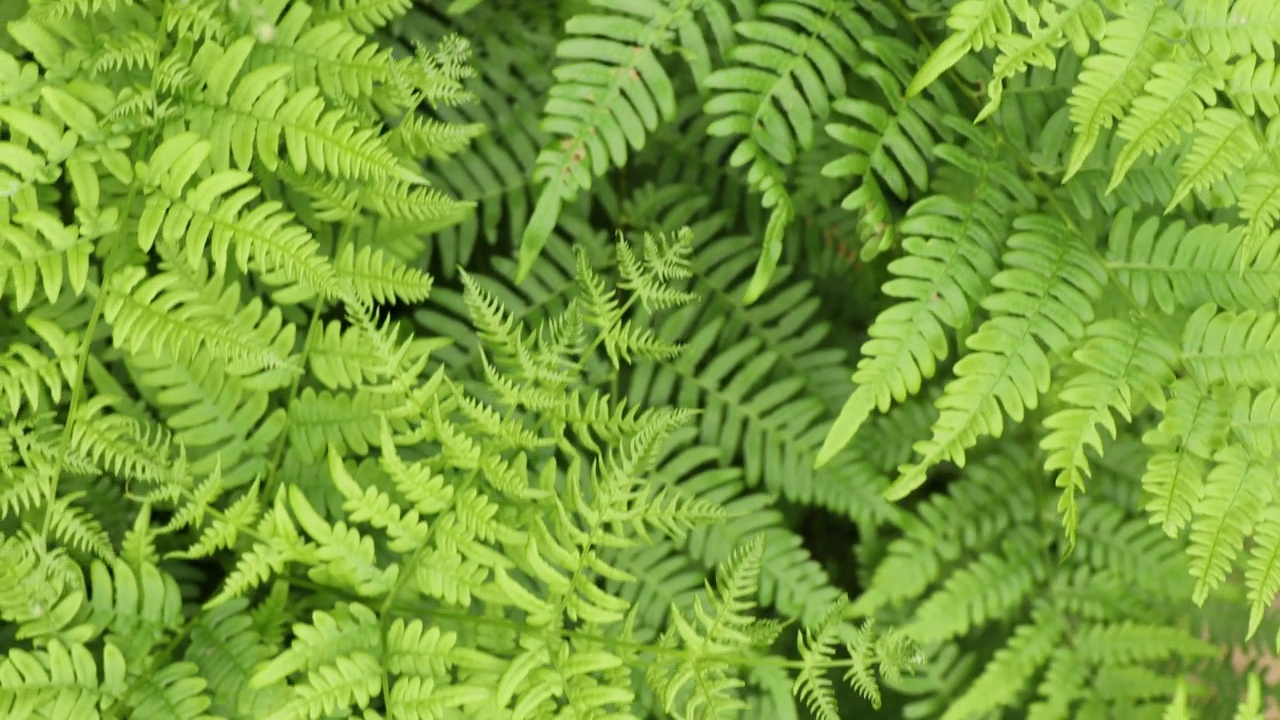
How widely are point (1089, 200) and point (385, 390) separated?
3.33ft

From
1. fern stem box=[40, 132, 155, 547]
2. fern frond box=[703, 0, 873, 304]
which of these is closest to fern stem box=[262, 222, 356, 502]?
fern stem box=[40, 132, 155, 547]

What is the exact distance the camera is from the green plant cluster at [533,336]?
1.17 m

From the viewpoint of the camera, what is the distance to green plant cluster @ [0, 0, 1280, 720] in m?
1.17

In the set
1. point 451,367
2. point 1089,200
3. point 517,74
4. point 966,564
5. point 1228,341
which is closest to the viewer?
point 1228,341

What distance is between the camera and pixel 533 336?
1271mm

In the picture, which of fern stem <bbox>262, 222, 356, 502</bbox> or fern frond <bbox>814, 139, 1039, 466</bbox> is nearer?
fern frond <bbox>814, 139, 1039, 466</bbox>

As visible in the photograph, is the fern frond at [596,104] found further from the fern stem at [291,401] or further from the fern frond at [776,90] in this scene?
the fern stem at [291,401]

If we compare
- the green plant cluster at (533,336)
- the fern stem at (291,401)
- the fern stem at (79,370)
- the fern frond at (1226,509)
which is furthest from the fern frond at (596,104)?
the fern frond at (1226,509)

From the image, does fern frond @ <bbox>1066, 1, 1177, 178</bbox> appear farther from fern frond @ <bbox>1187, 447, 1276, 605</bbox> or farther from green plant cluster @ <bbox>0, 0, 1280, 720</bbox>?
fern frond @ <bbox>1187, 447, 1276, 605</bbox>

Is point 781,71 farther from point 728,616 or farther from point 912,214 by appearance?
point 728,616

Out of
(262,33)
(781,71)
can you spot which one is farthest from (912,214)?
(262,33)

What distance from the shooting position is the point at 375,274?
52.4 inches

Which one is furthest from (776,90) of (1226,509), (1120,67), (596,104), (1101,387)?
(1226,509)

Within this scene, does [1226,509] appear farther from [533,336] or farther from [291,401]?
[291,401]
